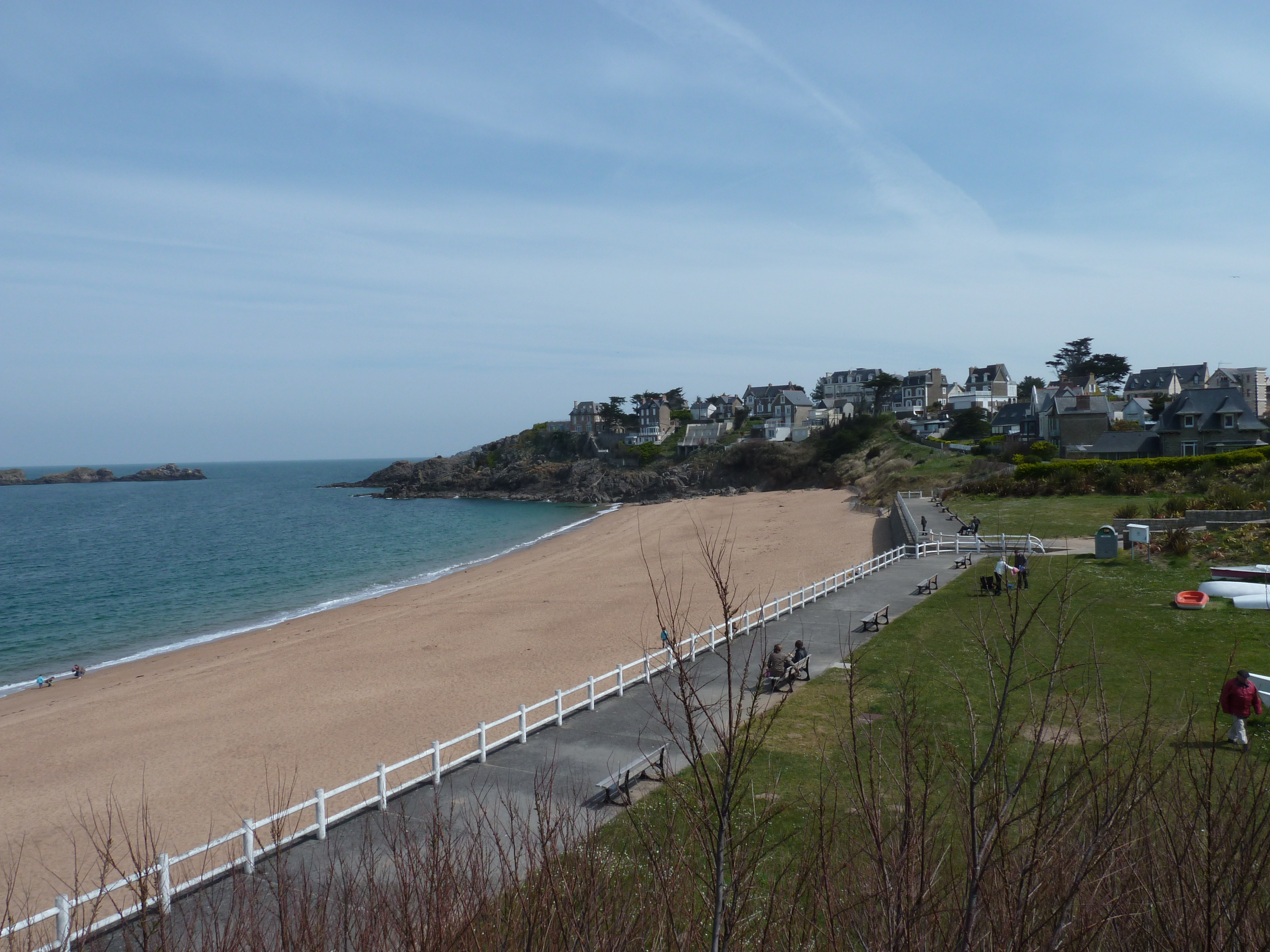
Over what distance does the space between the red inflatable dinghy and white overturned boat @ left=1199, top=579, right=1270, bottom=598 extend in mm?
503

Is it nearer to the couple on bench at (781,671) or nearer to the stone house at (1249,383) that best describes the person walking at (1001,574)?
the couple on bench at (781,671)

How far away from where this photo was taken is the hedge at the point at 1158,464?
42000 mm

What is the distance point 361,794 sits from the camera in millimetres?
13148

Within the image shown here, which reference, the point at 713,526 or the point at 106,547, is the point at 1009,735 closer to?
the point at 713,526

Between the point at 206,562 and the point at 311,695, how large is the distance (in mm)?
38876

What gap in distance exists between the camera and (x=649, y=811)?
31.4 feet

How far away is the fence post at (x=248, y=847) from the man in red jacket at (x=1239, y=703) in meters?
12.3

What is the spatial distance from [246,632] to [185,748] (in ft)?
52.9

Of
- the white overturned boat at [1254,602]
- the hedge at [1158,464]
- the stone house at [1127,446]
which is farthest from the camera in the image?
the stone house at [1127,446]

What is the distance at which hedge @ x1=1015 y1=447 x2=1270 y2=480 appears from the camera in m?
42.0

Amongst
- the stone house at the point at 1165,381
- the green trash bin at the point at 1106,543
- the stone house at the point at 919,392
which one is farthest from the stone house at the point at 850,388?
the green trash bin at the point at 1106,543

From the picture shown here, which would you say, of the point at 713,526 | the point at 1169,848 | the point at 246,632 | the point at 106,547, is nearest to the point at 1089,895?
the point at 1169,848

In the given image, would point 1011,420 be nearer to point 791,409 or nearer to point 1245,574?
point 791,409

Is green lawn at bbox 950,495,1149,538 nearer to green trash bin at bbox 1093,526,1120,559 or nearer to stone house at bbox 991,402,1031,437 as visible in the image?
green trash bin at bbox 1093,526,1120,559
